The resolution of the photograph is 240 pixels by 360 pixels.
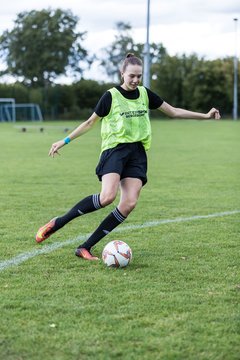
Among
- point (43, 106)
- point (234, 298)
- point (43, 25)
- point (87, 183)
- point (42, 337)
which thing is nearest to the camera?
point (42, 337)

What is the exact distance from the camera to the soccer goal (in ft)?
197

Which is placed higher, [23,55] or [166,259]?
[23,55]

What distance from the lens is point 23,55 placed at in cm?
7862

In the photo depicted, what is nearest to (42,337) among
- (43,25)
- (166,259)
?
(166,259)

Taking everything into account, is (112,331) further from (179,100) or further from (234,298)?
(179,100)

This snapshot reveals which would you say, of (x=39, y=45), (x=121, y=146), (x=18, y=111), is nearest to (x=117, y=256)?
(x=121, y=146)

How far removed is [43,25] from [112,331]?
78.8m

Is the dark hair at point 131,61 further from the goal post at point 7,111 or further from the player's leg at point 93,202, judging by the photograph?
the goal post at point 7,111

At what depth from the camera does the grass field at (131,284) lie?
13.6 ft

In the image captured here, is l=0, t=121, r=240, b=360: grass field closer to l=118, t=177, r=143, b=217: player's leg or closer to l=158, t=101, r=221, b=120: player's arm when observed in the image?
l=118, t=177, r=143, b=217: player's leg

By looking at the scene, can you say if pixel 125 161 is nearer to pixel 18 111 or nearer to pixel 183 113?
pixel 183 113

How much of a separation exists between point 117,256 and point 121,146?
1106 mm

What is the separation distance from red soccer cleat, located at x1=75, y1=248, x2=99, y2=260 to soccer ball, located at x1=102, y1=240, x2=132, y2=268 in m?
0.27

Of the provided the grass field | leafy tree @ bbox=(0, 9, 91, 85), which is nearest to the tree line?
leafy tree @ bbox=(0, 9, 91, 85)
